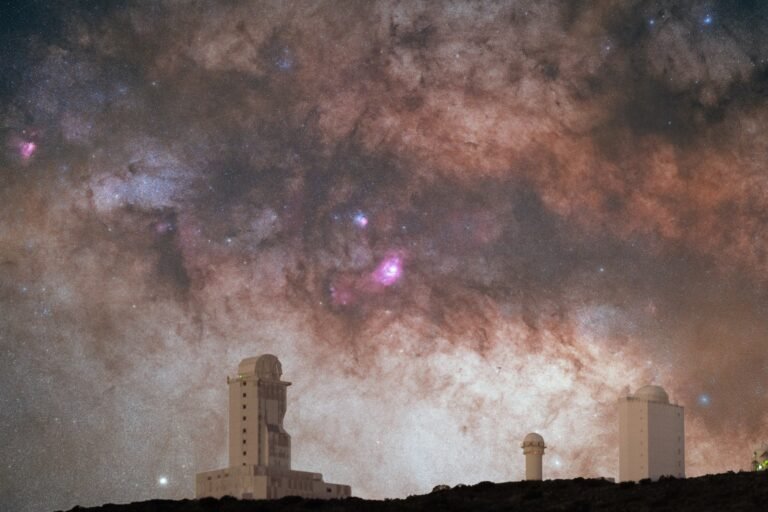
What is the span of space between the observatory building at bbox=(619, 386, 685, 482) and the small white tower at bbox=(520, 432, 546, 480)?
4713 mm

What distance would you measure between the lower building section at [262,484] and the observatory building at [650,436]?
1625 centimetres

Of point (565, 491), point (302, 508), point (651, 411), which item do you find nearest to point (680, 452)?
point (651, 411)

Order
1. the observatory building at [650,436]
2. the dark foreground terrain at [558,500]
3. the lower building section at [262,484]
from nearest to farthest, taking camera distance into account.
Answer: the dark foreground terrain at [558,500] < the observatory building at [650,436] < the lower building section at [262,484]

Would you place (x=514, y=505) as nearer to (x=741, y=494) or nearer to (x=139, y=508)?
(x=741, y=494)

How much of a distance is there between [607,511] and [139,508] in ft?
76.2

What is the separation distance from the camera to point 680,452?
4621 inches

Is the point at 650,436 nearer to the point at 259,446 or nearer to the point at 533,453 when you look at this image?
the point at 533,453

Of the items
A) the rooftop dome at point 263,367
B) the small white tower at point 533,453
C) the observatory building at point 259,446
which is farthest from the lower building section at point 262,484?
the small white tower at point 533,453

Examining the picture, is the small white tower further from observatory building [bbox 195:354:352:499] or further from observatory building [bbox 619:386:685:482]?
observatory building [bbox 195:354:352:499]

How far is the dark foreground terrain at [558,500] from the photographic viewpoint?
294ft

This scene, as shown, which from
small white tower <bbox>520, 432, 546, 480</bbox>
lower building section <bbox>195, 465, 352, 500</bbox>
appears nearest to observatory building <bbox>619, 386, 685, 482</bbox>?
small white tower <bbox>520, 432, 546, 480</bbox>

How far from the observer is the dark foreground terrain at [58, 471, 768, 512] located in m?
89.7

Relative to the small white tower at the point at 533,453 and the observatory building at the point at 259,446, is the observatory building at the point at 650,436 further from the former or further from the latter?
the observatory building at the point at 259,446

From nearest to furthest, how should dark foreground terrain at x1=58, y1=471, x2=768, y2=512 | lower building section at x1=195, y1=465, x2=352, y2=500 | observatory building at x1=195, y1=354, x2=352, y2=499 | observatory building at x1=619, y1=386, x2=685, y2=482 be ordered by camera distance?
dark foreground terrain at x1=58, y1=471, x2=768, y2=512 → observatory building at x1=619, y1=386, x2=685, y2=482 → lower building section at x1=195, y1=465, x2=352, y2=500 → observatory building at x1=195, y1=354, x2=352, y2=499
